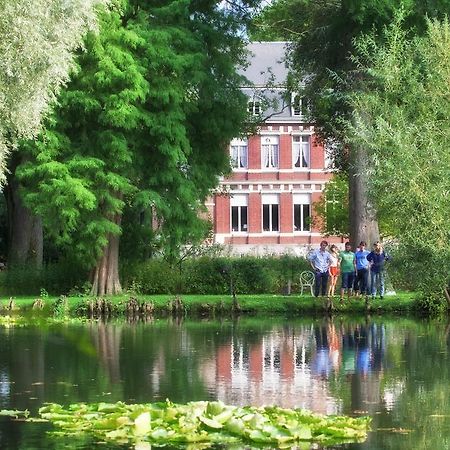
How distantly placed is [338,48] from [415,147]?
445 inches

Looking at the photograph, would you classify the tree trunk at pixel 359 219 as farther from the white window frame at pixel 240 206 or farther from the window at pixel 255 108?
the white window frame at pixel 240 206

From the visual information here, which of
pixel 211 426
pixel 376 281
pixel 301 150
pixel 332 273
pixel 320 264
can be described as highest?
pixel 301 150

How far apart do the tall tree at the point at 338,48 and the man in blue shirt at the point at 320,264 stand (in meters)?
1.79

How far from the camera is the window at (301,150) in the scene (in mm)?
76250

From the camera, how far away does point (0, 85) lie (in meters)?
25.4

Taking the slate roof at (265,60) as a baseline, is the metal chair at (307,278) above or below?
below

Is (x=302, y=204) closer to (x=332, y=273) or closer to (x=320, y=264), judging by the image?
(x=332, y=273)

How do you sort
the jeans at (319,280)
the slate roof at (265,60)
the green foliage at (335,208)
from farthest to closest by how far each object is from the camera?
the slate roof at (265,60) < the green foliage at (335,208) < the jeans at (319,280)

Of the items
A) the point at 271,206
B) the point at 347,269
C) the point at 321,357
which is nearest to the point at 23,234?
the point at 347,269

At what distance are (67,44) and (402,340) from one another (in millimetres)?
9553

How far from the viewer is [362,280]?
40.1 metres

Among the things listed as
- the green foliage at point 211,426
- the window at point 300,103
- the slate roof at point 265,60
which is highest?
the slate roof at point 265,60

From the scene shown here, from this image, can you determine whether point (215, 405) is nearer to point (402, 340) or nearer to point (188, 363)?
point (188, 363)

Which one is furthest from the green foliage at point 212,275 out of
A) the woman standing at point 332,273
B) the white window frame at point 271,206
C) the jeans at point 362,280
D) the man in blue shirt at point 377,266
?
the white window frame at point 271,206
